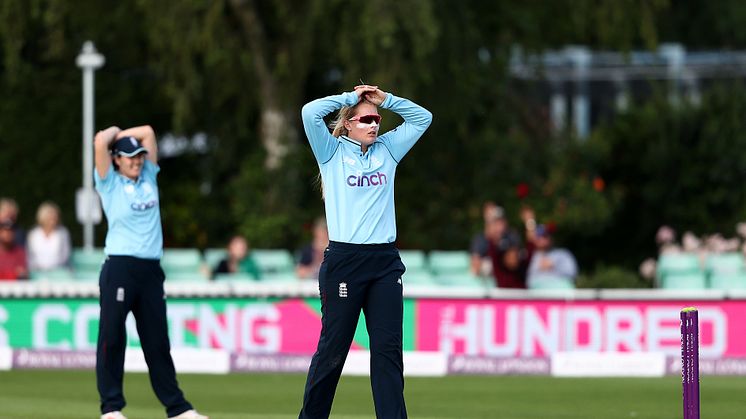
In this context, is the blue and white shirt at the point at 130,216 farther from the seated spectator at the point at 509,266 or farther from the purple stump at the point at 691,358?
the seated spectator at the point at 509,266

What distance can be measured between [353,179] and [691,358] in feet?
6.06

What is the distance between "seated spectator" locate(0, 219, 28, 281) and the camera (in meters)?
17.6

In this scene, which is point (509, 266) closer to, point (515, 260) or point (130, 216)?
point (515, 260)

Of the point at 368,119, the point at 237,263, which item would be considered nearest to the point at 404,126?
the point at 368,119

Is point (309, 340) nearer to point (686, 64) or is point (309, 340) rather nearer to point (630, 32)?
point (630, 32)

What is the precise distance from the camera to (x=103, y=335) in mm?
10242

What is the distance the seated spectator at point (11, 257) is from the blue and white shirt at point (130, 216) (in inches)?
301

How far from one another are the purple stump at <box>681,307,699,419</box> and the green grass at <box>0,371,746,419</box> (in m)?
3.03

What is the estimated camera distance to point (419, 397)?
42.7ft

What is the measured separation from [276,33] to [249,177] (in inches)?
80.4

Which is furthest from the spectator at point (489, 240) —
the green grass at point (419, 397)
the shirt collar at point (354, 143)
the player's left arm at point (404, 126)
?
the shirt collar at point (354, 143)

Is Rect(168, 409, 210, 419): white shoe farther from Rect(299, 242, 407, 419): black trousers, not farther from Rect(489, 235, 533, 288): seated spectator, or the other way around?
Rect(489, 235, 533, 288): seated spectator

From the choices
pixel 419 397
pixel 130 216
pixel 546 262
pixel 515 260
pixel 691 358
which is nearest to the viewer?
pixel 691 358

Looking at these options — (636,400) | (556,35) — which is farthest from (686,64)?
(636,400)
